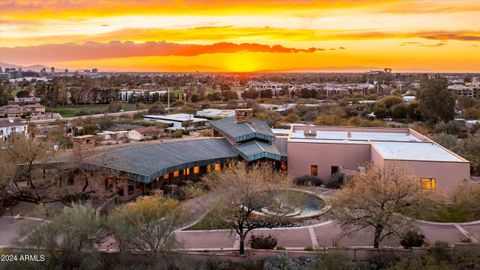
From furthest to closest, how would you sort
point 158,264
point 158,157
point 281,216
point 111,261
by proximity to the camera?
point 158,157 → point 281,216 → point 111,261 → point 158,264

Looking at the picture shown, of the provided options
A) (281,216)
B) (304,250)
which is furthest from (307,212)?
(304,250)

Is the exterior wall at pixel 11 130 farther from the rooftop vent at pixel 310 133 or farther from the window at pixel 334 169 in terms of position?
the window at pixel 334 169

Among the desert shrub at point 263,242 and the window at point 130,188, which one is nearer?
the desert shrub at point 263,242

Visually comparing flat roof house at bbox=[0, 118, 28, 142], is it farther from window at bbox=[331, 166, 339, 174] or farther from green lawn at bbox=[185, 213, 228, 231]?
green lawn at bbox=[185, 213, 228, 231]

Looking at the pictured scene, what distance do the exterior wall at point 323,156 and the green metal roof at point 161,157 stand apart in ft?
15.1

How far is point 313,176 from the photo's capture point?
3372 centimetres

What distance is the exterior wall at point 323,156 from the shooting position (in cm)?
3356

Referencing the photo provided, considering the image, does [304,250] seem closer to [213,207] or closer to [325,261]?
[325,261]

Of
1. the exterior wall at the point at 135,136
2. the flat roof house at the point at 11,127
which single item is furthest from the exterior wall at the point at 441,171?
the flat roof house at the point at 11,127

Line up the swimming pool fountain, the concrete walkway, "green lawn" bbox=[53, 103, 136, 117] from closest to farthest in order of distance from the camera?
the concrete walkway → the swimming pool fountain → "green lawn" bbox=[53, 103, 136, 117]

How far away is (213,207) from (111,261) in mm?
5142

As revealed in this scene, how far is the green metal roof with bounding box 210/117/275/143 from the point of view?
3525 cm

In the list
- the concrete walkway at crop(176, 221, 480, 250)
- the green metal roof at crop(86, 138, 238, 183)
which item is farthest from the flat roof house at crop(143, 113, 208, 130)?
the concrete walkway at crop(176, 221, 480, 250)

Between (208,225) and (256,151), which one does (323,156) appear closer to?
(256,151)
